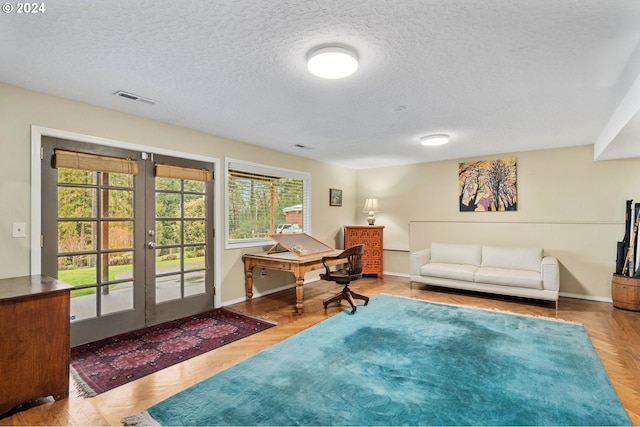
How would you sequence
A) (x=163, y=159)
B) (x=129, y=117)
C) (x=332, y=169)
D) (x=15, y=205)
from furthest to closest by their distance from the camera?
(x=332, y=169), (x=163, y=159), (x=129, y=117), (x=15, y=205)

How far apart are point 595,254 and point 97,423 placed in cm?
628

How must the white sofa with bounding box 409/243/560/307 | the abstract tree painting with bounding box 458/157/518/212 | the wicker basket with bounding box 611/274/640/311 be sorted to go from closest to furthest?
the wicker basket with bounding box 611/274/640/311 < the white sofa with bounding box 409/243/560/307 < the abstract tree painting with bounding box 458/157/518/212

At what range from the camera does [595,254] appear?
15.6 ft

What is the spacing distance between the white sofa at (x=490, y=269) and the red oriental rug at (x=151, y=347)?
9.77 feet

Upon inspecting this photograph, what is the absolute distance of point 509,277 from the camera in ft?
14.9

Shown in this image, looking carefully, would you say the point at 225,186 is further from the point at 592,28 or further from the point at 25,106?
the point at 592,28

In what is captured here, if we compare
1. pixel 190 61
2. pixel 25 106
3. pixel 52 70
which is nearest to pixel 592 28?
pixel 190 61

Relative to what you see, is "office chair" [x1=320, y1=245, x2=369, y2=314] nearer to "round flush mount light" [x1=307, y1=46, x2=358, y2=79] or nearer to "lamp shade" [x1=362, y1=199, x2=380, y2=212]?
"round flush mount light" [x1=307, y1=46, x2=358, y2=79]

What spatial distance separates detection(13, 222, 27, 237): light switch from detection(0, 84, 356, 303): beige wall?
0.12ft

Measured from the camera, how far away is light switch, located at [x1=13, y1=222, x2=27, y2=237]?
8.91ft

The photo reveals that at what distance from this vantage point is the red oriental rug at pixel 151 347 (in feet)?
8.22

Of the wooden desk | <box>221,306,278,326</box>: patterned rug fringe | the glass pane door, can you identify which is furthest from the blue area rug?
the glass pane door

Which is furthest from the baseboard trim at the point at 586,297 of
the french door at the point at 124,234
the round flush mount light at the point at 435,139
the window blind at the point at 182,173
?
the window blind at the point at 182,173

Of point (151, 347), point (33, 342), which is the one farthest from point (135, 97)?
point (151, 347)
